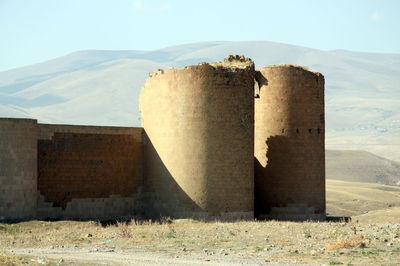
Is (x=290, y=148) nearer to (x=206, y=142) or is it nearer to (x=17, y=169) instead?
(x=206, y=142)

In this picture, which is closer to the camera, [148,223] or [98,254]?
[98,254]

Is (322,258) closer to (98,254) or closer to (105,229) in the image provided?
(98,254)

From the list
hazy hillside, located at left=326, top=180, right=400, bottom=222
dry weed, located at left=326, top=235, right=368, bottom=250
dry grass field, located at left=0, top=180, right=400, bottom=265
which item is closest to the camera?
dry grass field, located at left=0, top=180, right=400, bottom=265

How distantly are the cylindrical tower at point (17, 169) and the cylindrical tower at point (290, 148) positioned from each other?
9519 millimetres

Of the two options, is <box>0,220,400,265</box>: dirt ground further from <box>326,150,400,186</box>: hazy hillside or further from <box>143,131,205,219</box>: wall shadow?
<box>326,150,400,186</box>: hazy hillside

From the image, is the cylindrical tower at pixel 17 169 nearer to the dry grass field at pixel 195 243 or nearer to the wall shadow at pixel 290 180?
the dry grass field at pixel 195 243

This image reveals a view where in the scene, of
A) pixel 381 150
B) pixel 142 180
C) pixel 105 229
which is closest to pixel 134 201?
pixel 142 180

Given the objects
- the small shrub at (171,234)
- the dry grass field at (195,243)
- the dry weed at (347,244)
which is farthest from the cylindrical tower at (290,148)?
the dry weed at (347,244)

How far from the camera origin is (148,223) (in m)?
28.1

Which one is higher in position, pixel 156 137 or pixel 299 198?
pixel 156 137

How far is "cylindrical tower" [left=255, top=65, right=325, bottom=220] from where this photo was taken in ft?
105

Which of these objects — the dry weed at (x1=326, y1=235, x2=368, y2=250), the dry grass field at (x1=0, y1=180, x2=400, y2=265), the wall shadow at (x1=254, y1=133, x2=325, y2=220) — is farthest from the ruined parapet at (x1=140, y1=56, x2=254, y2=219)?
the dry weed at (x1=326, y1=235, x2=368, y2=250)

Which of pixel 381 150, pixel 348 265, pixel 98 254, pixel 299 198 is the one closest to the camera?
pixel 348 265

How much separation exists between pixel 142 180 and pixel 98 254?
11.5 meters
